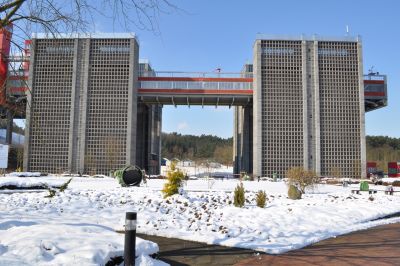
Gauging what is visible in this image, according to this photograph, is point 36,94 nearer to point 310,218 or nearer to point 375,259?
point 310,218

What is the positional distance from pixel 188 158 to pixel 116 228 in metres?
124

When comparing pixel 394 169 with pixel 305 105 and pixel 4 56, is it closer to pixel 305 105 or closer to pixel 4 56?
pixel 305 105

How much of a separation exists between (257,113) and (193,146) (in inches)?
3840

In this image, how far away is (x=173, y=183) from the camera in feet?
43.6

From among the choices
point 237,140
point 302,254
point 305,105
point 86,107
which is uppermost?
point 305,105

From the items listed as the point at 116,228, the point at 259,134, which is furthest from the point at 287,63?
the point at 116,228

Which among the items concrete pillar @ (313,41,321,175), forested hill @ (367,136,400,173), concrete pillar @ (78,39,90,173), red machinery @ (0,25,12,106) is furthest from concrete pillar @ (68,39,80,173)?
forested hill @ (367,136,400,173)

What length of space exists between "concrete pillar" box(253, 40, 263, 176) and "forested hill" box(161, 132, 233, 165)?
74.5 m

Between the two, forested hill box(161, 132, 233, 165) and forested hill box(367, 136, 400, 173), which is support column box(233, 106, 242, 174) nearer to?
forested hill box(367, 136, 400, 173)

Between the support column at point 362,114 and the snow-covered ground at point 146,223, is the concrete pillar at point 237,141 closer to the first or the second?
the support column at point 362,114

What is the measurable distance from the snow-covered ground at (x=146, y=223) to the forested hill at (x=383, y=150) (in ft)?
257

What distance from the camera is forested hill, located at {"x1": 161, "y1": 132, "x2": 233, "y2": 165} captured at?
131m

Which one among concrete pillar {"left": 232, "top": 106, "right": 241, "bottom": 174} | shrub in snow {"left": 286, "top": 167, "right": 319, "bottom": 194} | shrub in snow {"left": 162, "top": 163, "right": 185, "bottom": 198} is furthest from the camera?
concrete pillar {"left": 232, "top": 106, "right": 241, "bottom": 174}

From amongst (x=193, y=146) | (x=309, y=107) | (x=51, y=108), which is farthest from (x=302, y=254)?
(x=193, y=146)
